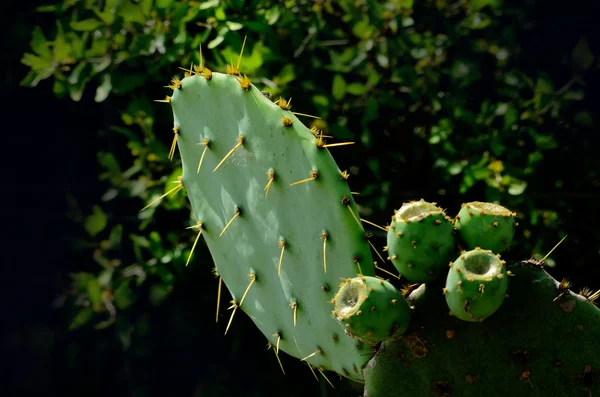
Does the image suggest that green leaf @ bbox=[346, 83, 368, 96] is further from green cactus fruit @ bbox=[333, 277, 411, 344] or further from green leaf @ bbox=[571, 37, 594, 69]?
green cactus fruit @ bbox=[333, 277, 411, 344]

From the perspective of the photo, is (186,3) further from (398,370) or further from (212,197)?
(398,370)

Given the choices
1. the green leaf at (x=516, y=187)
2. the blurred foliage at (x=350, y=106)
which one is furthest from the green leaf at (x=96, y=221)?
the green leaf at (x=516, y=187)

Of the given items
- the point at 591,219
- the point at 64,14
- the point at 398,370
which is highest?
the point at 398,370

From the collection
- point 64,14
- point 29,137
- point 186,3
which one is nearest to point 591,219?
point 186,3

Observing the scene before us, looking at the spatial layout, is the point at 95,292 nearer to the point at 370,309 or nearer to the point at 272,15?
the point at 272,15

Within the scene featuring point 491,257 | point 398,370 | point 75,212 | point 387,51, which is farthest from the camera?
point 75,212

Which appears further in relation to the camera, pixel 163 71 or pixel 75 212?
pixel 75 212
